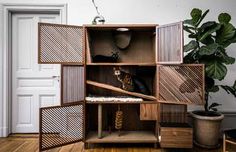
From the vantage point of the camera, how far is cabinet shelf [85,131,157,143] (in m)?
Result: 2.67

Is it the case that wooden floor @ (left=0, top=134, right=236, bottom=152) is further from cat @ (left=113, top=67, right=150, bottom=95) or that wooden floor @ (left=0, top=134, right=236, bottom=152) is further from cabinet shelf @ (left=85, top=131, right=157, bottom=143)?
cat @ (left=113, top=67, right=150, bottom=95)

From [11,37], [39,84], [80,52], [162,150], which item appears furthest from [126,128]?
[11,37]

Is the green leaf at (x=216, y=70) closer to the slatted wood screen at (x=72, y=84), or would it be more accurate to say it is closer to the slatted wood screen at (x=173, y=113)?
the slatted wood screen at (x=173, y=113)

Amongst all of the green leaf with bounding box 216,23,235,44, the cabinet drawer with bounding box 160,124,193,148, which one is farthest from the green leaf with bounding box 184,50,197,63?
the cabinet drawer with bounding box 160,124,193,148

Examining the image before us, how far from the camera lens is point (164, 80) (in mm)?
2518

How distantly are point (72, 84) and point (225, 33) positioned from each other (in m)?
2.13

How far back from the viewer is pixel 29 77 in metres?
3.24

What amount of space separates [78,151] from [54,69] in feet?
4.51

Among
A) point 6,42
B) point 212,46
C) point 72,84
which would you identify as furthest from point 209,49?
point 6,42

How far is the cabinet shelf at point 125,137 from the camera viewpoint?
2.67 meters

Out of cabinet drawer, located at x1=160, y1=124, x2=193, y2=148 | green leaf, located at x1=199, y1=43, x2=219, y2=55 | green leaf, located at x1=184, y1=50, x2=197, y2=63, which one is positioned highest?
green leaf, located at x1=199, y1=43, x2=219, y2=55

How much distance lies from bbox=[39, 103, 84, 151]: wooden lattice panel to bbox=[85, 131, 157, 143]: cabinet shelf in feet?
0.63

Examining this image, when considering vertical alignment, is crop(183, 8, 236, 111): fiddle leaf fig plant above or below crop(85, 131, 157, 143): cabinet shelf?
above

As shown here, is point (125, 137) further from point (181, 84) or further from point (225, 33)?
point (225, 33)
